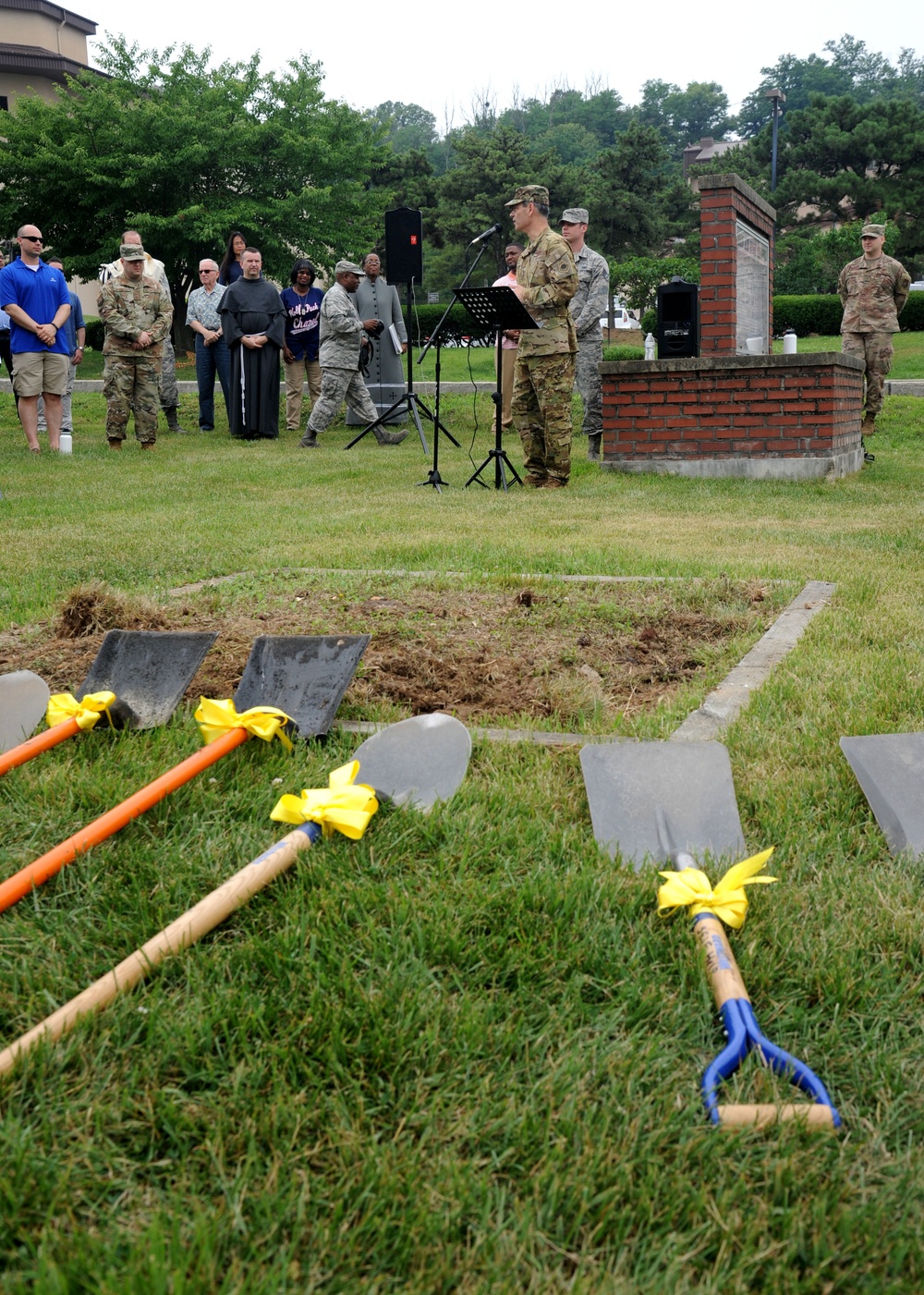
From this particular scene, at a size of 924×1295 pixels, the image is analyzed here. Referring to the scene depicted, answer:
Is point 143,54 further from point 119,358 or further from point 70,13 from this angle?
point 119,358

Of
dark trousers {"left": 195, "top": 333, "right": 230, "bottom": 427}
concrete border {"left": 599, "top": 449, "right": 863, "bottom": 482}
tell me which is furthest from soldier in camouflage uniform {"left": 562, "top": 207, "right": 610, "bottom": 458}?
dark trousers {"left": 195, "top": 333, "right": 230, "bottom": 427}

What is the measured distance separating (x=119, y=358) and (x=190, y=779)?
9909 millimetres

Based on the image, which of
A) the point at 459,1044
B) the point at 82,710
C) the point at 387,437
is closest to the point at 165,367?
the point at 387,437

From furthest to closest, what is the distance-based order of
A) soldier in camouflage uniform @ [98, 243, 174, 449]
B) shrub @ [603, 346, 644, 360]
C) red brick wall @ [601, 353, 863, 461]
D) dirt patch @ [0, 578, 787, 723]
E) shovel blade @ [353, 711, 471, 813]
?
shrub @ [603, 346, 644, 360] → soldier in camouflage uniform @ [98, 243, 174, 449] → red brick wall @ [601, 353, 863, 461] → dirt patch @ [0, 578, 787, 723] → shovel blade @ [353, 711, 471, 813]

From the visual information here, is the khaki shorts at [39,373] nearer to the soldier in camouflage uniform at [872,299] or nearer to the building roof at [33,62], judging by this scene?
the soldier in camouflage uniform at [872,299]

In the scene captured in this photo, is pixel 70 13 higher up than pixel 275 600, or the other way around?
pixel 70 13

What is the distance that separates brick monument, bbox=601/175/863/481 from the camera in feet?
29.5

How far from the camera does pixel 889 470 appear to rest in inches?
384

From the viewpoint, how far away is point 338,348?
12203mm

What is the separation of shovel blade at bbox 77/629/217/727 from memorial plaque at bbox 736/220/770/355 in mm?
8005

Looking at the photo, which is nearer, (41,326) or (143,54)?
(41,326)

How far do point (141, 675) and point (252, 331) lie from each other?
10.3 meters

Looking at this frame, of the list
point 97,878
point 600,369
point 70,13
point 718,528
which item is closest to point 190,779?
point 97,878

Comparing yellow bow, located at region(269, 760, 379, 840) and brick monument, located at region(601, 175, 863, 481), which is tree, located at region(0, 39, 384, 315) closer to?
brick monument, located at region(601, 175, 863, 481)
